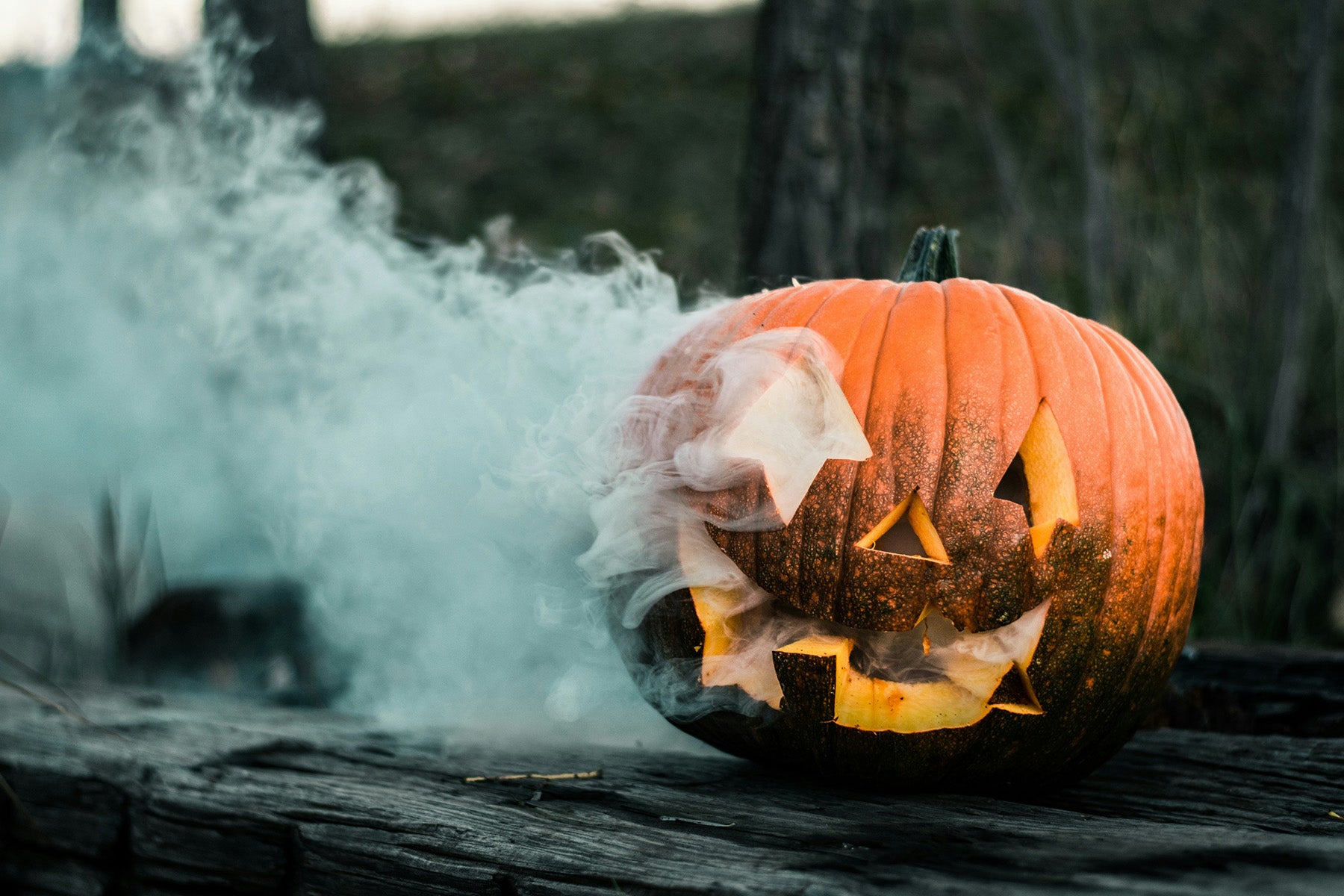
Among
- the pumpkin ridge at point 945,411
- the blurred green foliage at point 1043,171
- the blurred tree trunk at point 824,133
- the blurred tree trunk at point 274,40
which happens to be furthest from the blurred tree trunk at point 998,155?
the blurred tree trunk at point 274,40

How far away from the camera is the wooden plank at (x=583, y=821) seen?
117cm

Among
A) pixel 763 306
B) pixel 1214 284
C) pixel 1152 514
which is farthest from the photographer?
pixel 1214 284

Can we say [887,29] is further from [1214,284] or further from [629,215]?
[629,215]

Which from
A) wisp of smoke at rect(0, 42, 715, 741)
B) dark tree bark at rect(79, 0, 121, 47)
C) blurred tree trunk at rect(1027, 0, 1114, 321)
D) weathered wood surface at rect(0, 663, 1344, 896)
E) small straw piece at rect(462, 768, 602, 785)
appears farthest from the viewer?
dark tree bark at rect(79, 0, 121, 47)

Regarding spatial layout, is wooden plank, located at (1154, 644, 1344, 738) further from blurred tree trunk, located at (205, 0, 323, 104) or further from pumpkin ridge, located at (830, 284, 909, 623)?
blurred tree trunk, located at (205, 0, 323, 104)

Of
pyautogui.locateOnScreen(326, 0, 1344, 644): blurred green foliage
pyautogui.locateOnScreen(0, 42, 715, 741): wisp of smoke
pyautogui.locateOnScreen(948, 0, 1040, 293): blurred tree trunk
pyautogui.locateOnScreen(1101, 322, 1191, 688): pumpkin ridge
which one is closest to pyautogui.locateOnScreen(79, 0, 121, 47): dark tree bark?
pyautogui.locateOnScreen(0, 42, 715, 741): wisp of smoke

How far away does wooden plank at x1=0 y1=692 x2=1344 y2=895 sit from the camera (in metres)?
1.17

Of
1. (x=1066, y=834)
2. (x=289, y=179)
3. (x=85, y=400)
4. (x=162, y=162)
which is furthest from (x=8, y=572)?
(x=1066, y=834)

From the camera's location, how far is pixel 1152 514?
4.82ft

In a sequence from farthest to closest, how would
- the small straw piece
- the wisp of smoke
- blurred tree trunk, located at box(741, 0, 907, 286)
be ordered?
blurred tree trunk, located at box(741, 0, 907, 286) → the wisp of smoke → the small straw piece

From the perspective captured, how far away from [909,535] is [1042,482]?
0.20 meters

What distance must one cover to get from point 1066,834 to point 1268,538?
207 cm

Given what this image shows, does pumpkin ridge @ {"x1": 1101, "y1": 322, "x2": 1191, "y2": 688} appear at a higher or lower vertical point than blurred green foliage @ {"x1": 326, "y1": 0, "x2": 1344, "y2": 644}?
lower

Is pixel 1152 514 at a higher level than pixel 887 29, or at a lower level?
lower
